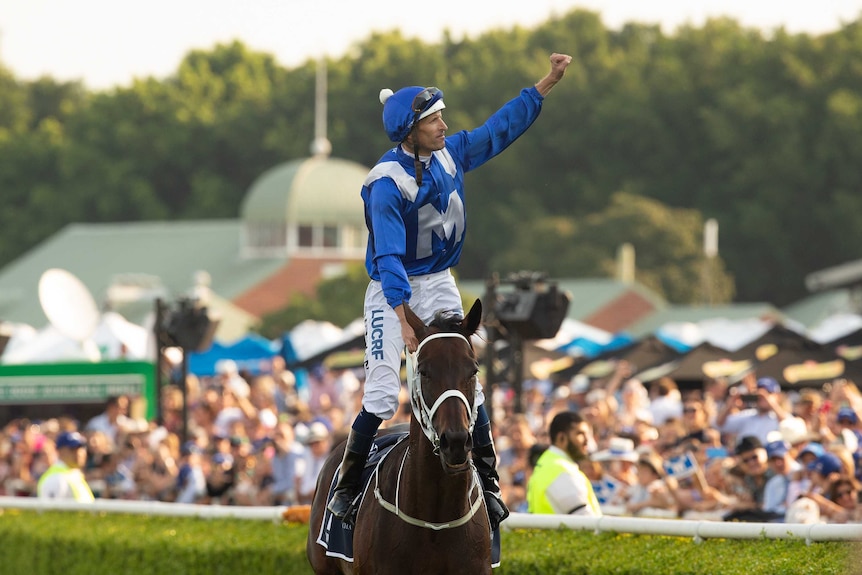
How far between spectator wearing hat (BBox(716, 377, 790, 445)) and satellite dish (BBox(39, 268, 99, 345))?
10.0 metres

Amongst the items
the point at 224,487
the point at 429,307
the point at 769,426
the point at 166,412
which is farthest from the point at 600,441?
→ the point at 166,412

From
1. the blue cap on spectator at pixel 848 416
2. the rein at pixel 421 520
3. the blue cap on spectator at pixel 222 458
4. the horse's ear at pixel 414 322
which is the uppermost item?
the horse's ear at pixel 414 322

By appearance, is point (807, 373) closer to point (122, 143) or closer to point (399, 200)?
point (399, 200)

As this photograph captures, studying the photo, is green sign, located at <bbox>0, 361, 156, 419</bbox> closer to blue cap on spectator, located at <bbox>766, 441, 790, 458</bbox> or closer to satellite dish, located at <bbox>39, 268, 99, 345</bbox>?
satellite dish, located at <bbox>39, 268, 99, 345</bbox>

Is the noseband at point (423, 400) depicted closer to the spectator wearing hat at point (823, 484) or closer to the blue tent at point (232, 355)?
the spectator wearing hat at point (823, 484)

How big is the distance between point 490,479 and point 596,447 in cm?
610

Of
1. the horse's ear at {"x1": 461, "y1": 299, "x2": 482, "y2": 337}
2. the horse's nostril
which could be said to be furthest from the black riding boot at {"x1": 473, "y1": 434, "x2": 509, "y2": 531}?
the horse's nostril

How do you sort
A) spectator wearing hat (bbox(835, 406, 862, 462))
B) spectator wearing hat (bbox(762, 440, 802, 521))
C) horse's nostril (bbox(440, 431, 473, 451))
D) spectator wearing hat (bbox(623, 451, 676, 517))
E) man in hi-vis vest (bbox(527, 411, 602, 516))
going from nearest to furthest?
horse's nostril (bbox(440, 431, 473, 451))
man in hi-vis vest (bbox(527, 411, 602, 516))
spectator wearing hat (bbox(762, 440, 802, 521))
spectator wearing hat (bbox(623, 451, 676, 517))
spectator wearing hat (bbox(835, 406, 862, 462))

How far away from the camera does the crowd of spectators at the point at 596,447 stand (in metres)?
11.0

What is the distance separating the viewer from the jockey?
7109 millimetres

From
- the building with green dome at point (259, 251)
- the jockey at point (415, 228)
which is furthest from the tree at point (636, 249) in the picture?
the jockey at point (415, 228)

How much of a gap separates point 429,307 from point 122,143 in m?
80.7

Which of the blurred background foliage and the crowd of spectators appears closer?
the crowd of spectators

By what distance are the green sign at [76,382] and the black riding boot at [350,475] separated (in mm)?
13794
